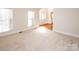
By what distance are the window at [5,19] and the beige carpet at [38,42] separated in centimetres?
13

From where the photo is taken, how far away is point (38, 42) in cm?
210

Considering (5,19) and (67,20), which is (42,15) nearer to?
(67,20)

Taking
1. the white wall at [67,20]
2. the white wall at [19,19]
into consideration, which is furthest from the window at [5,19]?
the white wall at [67,20]

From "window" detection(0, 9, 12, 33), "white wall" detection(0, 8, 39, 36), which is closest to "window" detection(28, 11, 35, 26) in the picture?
"white wall" detection(0, 8, 39, 36)

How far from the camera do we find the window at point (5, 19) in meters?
2.07

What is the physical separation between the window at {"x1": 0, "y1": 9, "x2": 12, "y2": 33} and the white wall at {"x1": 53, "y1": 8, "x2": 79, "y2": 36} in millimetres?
676

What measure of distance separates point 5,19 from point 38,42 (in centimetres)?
59

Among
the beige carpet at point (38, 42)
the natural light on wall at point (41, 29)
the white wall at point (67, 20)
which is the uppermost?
the white wall at point (67, 20)

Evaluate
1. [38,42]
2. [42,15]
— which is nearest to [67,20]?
[42,15]

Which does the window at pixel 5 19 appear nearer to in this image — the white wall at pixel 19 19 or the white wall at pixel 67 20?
the white wall at pixel 19 19

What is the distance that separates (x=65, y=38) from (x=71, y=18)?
0.30 metres

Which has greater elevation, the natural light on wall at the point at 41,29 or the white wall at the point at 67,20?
the white wall at the point at 67,20

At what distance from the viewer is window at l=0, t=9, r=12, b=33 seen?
2066 millimetres
